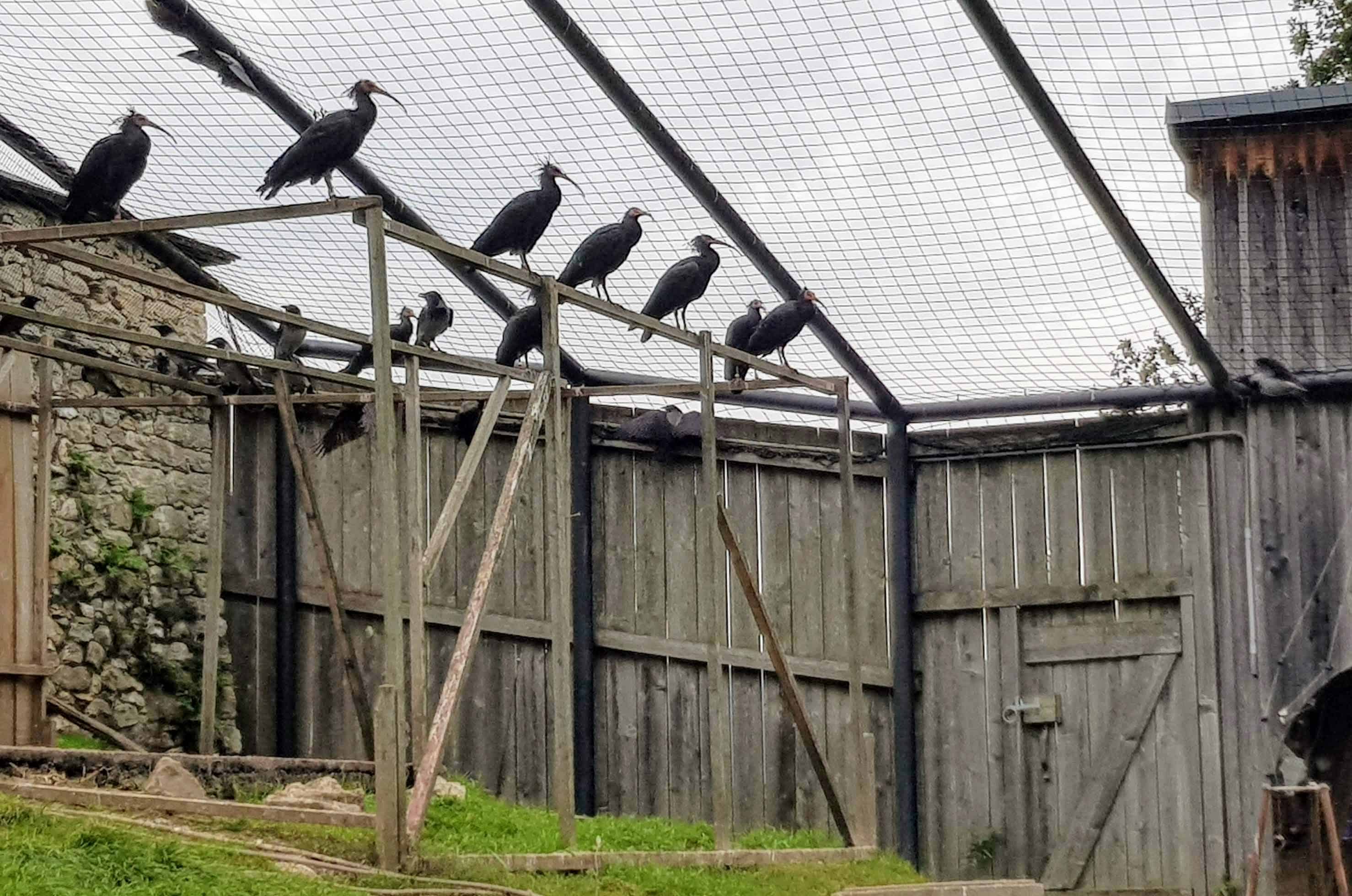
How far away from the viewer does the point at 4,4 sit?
7.10 metres

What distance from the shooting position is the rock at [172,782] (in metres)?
6.15

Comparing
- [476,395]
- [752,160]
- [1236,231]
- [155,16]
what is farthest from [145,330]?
[1236,231]

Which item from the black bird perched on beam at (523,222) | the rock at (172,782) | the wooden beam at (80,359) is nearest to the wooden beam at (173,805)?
the rock at (172,782)

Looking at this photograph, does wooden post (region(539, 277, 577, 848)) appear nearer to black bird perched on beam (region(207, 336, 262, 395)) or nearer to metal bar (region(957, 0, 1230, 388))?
metal bar (region(957, 0, 1230, 388))

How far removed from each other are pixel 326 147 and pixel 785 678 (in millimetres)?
2821

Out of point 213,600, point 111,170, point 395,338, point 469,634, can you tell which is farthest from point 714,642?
point 395,338

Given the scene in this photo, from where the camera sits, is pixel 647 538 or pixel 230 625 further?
pixel 230 625

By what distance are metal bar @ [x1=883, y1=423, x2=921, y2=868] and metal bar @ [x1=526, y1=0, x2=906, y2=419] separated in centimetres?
28

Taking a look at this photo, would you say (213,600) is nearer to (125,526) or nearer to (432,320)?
(125,526)

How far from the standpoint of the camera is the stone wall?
9383 mm

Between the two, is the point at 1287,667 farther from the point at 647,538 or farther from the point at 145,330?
the point at 145,330

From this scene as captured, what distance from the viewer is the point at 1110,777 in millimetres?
8609

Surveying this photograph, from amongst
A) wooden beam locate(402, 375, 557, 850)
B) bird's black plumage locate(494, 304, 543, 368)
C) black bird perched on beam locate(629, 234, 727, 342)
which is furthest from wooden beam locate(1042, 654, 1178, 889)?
wooden beam locate(402, 375, 557, 850)

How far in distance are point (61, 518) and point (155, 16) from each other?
3487 millimetres
